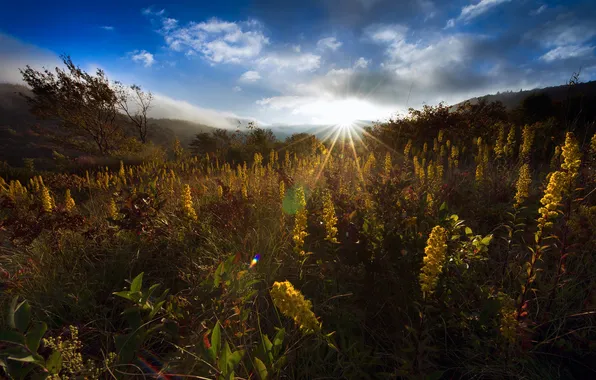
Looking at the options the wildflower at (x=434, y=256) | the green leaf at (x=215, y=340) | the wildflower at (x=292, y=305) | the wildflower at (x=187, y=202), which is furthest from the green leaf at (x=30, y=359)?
the wildflower at (x=187, y=202)

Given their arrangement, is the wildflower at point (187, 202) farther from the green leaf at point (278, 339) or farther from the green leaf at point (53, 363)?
the green leaf at point (278, 339)

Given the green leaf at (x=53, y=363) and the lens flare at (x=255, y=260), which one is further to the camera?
the lens flare at (x=255, y=260)

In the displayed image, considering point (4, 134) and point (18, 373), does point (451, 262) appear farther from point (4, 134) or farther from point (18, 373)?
point (4, 134)

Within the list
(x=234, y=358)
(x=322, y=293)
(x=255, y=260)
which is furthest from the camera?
(x=255, y=260)

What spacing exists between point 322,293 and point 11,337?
1694mm

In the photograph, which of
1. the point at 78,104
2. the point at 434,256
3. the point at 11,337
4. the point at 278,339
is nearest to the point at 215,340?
the point at 278,339

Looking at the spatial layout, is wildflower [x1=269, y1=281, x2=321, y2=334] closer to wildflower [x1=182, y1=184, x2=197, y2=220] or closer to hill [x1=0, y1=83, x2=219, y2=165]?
wildflower [x1=182, y1=184, x2=197, y2=220]

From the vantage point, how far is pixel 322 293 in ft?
6.80

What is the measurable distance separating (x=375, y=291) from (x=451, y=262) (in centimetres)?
60

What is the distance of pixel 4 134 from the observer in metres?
52.6

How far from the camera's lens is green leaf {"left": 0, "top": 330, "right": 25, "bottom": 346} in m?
0.87

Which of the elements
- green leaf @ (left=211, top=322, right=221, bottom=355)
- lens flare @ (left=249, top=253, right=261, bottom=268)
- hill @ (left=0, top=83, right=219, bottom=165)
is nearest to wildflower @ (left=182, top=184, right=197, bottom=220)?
lens flare @ (left=249, top=253, right=261, bottom=268)

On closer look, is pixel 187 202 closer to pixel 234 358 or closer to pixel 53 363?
pixel 53 363

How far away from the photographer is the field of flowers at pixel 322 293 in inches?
48.6
